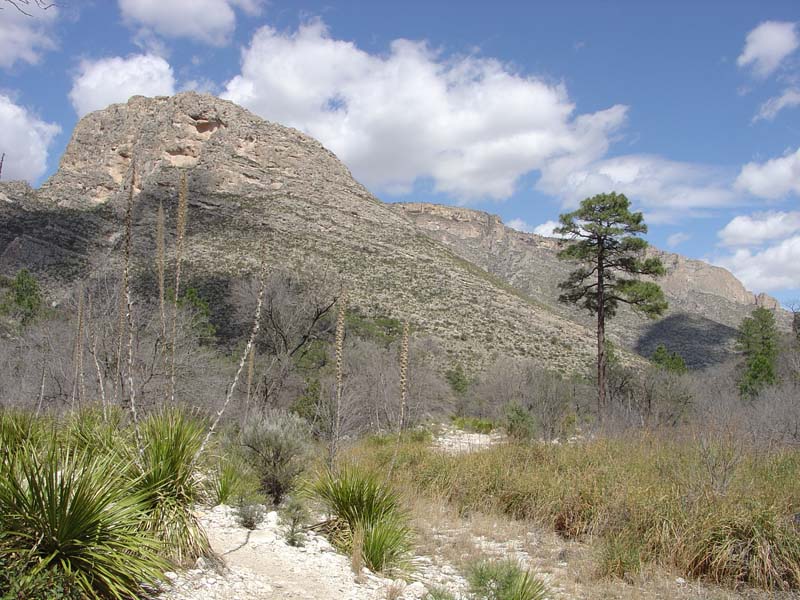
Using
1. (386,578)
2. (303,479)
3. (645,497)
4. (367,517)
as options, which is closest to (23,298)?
(303,479)

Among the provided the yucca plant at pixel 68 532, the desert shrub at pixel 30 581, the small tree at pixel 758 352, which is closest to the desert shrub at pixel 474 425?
the small tree at pixel 758 352

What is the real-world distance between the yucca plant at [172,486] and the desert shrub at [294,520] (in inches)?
64.5

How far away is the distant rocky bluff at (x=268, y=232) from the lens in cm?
3334

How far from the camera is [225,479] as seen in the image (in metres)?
7.95

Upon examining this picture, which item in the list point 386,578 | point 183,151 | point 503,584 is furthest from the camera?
point 183,151

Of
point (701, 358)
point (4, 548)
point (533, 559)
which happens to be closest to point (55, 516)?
point (4, 548)

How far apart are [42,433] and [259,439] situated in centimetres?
338

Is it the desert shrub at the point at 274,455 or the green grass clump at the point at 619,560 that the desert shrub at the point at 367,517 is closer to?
the desert shrub at the point at 274,455

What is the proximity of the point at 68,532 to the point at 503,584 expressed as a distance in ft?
11.6

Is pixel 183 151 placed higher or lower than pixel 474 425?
higher

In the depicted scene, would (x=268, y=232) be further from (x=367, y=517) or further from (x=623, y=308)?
(x=623, y=308)

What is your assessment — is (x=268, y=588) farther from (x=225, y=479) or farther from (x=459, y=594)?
(x=225, y=479)

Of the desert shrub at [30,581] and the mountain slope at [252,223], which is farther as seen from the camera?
the mountain slope at [252,223]

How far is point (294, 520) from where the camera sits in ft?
23.4
